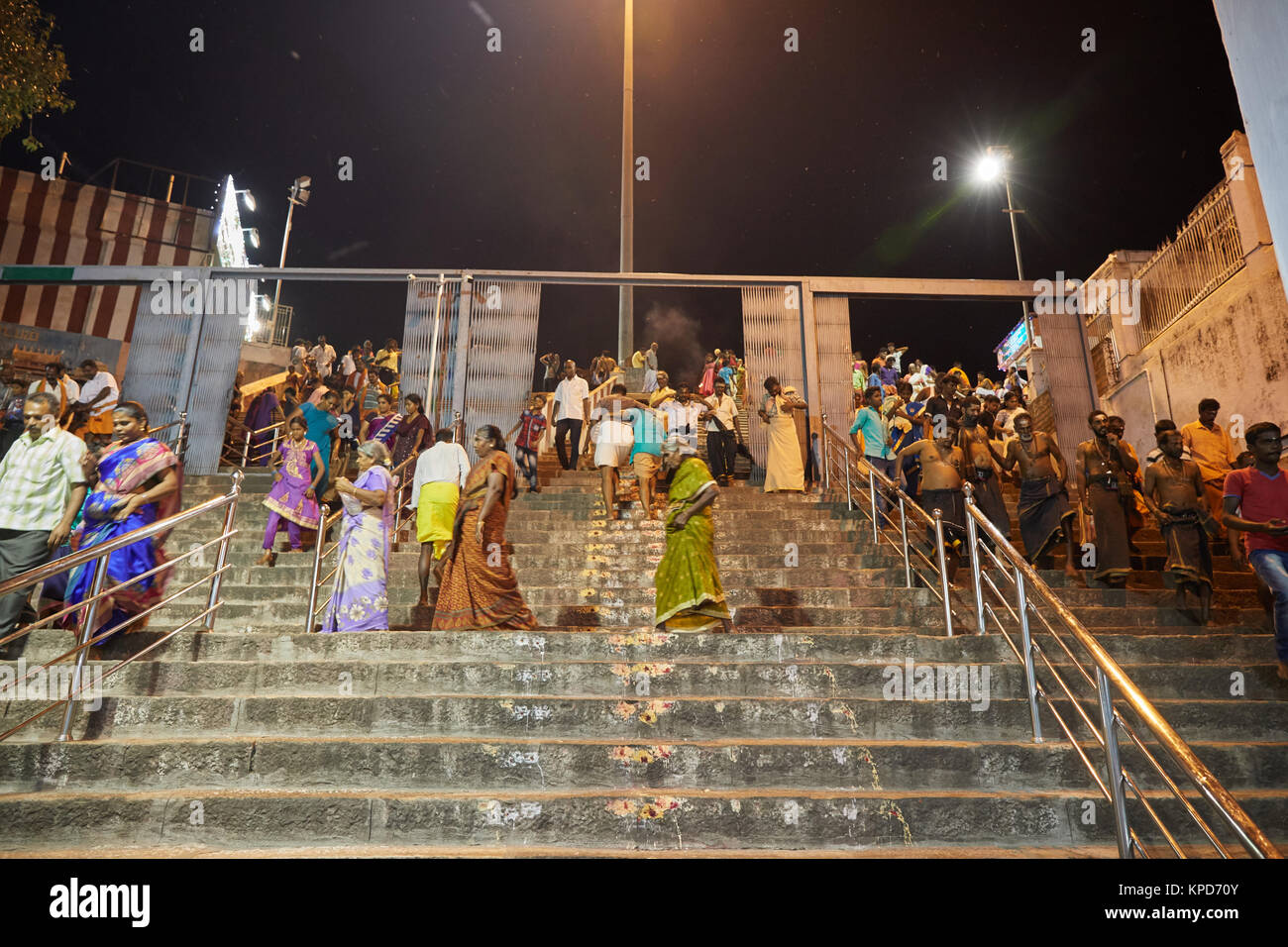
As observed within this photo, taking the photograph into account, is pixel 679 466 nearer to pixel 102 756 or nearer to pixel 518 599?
pixel 518 599

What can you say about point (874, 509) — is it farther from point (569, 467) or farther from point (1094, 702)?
point (569, 467)

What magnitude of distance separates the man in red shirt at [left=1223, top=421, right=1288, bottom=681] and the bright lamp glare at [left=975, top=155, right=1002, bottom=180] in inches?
784

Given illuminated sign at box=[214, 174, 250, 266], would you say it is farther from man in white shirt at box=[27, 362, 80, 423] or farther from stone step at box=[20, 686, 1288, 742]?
stone step at box=[20, 686, 1288, 742]

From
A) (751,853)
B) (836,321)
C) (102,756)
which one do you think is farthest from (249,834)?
(836,321)

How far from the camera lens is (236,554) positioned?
7.81 metres

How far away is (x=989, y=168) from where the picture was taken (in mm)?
22984

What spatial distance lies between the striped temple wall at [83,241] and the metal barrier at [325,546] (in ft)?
39.2

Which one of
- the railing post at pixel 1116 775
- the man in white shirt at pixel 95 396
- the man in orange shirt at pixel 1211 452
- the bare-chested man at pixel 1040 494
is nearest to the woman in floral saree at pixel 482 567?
the railing post at pixel 1116 775

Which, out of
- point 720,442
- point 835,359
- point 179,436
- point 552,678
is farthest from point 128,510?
point 835,359

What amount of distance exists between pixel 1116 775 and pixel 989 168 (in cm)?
2393

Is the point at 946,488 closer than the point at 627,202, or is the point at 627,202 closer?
the point at 946,488

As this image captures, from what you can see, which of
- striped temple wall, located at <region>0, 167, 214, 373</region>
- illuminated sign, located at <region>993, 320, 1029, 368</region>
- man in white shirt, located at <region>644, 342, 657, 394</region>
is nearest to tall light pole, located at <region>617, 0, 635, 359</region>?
man in white shirt, located at <region>644, 342, 657, 394</region>

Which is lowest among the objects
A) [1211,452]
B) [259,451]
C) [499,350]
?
[1211,452]

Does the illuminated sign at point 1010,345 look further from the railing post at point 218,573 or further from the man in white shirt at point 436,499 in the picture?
the railing post at point 218,573
